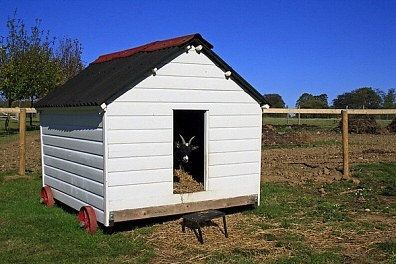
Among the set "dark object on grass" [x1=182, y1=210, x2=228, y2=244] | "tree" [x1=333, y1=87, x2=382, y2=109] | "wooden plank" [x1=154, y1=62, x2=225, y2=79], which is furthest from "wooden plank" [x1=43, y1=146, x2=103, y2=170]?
"tree" [x1=333, y1=87, x2=382, y2=109]

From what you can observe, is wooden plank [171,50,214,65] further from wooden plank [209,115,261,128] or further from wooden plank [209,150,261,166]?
wooden plank [209,150,261,166]

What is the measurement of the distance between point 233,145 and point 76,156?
279cm

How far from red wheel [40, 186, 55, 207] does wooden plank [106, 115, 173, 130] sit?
10.5 feet

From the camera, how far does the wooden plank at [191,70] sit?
6855mm

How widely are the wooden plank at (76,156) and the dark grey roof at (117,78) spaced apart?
2.78ft

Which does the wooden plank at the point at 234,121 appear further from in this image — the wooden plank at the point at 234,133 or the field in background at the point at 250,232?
the field in background at the point at 250,232

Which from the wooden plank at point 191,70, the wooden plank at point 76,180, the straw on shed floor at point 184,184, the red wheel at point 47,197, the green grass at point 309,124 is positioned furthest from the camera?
the green grass at point 309,124

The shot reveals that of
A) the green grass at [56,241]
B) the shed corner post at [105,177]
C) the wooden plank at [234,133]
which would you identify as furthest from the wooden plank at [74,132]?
the wooden plank at [234,133]

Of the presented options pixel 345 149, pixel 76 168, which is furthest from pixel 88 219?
pixel 345 149

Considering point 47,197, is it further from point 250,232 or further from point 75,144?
point 250,232

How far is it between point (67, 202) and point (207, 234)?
9.50ft

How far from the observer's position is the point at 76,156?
737 cm

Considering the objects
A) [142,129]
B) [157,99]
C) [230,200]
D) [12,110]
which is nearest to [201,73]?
[157,99]

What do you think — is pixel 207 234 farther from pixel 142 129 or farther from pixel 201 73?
pixel 201 73
